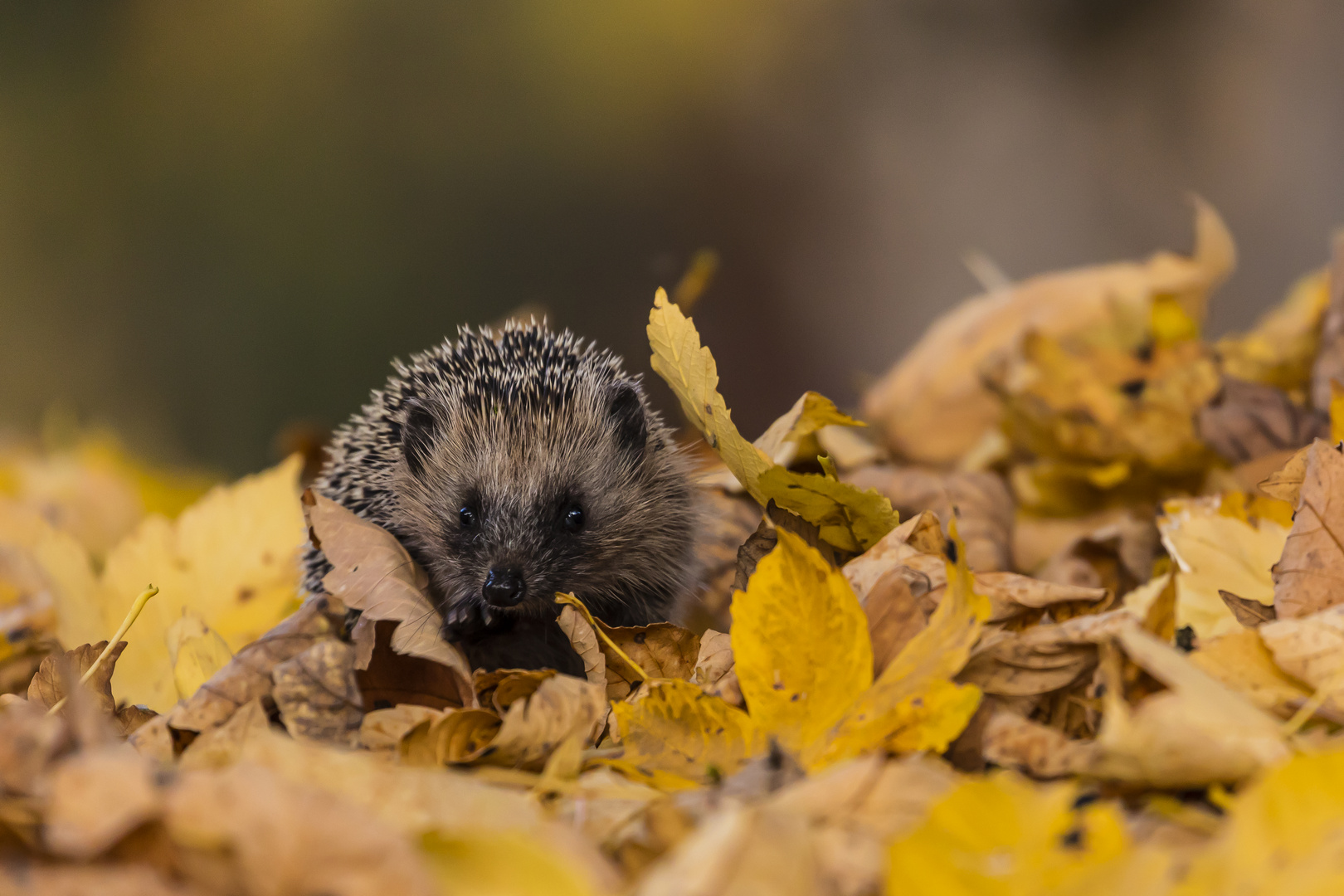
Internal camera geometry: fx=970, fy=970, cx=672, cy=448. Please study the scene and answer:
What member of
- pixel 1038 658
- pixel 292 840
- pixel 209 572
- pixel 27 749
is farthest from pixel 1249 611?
pixel 209 572

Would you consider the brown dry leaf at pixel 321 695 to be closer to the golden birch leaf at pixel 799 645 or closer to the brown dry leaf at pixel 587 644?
the brown dry leaf at pixel 587 644

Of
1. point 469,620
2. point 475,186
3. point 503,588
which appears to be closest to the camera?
point 503,588

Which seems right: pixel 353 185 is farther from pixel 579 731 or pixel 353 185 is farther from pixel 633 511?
pixel 579 731

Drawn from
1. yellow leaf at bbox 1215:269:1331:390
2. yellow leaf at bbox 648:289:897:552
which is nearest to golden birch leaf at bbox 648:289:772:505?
yellow leaf at bbox 648:289:897:552

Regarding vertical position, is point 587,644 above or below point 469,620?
below

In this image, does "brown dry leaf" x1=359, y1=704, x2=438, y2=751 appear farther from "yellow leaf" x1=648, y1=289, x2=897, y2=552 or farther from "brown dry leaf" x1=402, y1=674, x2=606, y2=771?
"yellow leaf" x1=648, y1=289, x2=897, y2=552

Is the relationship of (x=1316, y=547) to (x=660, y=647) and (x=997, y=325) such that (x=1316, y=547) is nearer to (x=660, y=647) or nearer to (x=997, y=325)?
(x=660, y=647)

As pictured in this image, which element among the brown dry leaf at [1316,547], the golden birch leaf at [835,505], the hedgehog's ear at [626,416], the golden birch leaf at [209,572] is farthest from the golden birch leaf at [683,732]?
the hedgehog's ear at [626,416]

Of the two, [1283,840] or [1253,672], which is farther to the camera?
[1253,672]
